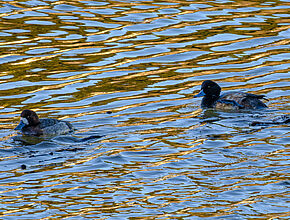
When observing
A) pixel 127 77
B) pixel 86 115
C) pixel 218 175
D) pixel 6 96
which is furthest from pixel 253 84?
pixel 218 175

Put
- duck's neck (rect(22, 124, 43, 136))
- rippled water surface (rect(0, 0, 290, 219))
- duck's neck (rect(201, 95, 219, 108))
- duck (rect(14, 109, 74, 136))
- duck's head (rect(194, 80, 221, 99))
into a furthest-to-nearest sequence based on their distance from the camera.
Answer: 1. duck's head (rect(194, 80, 221, 99))
2. duck's neck (rect(201, 95, 219, 108))
3. duck's neck (rect(22, 124, 43, 136))
4. duck (rect(14, 109, 74, 136))
5. rippled water surface (rect(0, 0, 290, 219))

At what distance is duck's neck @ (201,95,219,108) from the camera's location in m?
15.0

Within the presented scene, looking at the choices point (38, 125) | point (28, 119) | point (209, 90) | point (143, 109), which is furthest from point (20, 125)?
point (209, 90)

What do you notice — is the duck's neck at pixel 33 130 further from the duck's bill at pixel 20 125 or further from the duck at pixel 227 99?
the duck at pixel 227 99

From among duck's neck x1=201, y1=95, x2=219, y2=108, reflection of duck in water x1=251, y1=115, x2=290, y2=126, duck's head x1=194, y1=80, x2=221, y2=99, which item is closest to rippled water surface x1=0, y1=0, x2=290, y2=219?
reflection of duck in water x1=251, y1=115, x2=290, y2=126

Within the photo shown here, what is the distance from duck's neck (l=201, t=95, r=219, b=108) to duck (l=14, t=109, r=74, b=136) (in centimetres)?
322

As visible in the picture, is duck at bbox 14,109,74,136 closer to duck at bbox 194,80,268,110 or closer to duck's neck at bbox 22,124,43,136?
duck's neck at bbox 22,124,43,136

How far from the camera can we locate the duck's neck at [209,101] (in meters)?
15.0

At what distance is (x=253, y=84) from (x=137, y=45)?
441 cm

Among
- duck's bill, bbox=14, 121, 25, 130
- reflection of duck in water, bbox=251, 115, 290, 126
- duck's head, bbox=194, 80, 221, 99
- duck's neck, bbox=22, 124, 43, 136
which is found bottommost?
duck's neck, bbox=22, 124, 43, 136

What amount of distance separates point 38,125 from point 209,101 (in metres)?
3.83

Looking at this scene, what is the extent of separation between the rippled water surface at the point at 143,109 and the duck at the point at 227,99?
0.89 feet

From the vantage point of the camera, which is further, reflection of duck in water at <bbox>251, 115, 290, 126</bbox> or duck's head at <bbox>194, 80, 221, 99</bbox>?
duck's head at <bbox>194, 80, 221, 99</bbox>

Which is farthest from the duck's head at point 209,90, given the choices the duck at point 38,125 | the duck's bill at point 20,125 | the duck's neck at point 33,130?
the duck's bill at point 20,125
